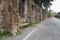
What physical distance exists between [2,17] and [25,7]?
15.9 m

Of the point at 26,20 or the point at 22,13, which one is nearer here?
the point at 26,20

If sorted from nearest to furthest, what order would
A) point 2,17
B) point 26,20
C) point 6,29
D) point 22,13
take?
point 6,29 < point 2,17 < point 26,20 < point 22,13

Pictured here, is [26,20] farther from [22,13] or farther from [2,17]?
[2,17]

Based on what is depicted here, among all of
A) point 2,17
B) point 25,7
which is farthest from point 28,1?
point 2,17

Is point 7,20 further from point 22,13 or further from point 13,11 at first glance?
point 22,13

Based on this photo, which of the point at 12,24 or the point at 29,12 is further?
the point at 29,12

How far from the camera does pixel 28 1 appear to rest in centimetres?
3178

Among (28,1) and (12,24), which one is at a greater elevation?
(28,1)

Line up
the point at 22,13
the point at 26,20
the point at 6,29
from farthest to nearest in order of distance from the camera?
1. the point at 22,13
2. the point at 26,20
3. the point at 6,29

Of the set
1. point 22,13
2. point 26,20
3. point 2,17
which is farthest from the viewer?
point 22,13

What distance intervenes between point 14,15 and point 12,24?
88 cm

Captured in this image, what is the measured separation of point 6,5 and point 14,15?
41.3 inches

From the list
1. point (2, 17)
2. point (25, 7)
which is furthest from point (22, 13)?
point (2, 17)

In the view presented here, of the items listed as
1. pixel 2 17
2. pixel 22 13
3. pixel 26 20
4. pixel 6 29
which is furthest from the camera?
pixel 22 13
